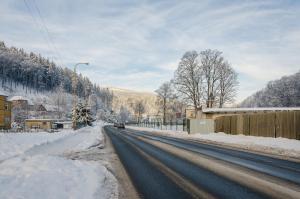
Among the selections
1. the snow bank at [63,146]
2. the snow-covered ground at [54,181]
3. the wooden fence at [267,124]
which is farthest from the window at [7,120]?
the snow-covered ground at [54,181]

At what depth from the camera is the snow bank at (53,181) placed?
7631mm

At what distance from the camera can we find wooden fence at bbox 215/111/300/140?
28.1 m

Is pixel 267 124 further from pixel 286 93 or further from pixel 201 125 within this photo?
pixel 286 93

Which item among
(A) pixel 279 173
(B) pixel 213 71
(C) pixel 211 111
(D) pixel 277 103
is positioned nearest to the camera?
(A) pixel 279 173

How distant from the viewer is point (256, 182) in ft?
32.0

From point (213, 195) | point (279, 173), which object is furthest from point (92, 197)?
point (279, 173)

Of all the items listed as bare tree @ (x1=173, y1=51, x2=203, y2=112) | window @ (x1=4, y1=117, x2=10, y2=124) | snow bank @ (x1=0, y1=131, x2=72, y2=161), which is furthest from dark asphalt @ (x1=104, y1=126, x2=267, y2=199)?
window @ (x1=4, y1=117, x2=10, y2=124)

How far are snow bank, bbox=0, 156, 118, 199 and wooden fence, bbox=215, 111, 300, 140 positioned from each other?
65.4 feet

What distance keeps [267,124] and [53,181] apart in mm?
26327

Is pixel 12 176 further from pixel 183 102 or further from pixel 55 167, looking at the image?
pixel 183 102

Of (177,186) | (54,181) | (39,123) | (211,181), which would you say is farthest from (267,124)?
(39,123)

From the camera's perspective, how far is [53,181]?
909cm

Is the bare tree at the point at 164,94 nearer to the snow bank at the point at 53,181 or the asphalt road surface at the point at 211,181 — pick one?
the asphalt road surface at the point at 211,181

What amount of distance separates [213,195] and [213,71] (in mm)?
61468
